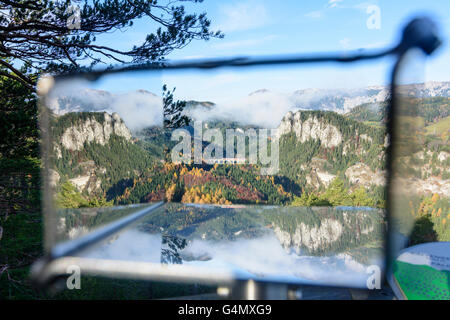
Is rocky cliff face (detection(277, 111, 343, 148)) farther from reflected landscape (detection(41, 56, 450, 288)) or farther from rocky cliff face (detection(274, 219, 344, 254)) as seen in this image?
rocky cliff face (detection(274, 219, 344, 254))

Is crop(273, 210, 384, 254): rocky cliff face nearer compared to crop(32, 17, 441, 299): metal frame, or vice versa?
crop(32, 17, 441, 299): metal frame

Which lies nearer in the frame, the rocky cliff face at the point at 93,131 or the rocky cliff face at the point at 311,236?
the rocky cliff face at the point at 311,236

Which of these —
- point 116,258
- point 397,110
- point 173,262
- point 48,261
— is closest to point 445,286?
point 397,110

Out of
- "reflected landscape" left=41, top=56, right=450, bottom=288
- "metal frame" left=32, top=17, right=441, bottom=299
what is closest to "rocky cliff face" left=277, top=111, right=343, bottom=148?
"reflected landscape" left=41, top=56, right=450, bottom=288

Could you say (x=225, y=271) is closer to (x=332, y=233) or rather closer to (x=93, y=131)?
(x=332, y=233)

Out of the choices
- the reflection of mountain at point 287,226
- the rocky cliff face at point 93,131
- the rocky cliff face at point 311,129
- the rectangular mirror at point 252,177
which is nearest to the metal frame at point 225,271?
the rectangular mirror at point 252,177

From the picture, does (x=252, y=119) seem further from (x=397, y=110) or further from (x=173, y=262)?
(x=173, y=262)

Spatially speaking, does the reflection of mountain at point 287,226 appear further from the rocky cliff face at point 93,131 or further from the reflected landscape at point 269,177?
the rocky cliff face at point 93,131
